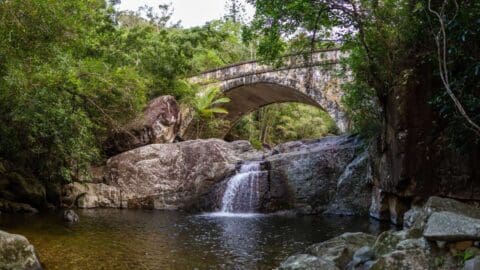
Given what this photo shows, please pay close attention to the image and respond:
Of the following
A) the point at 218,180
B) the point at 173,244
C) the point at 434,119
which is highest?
the point at 434,119

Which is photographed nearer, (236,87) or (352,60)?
(352,60)

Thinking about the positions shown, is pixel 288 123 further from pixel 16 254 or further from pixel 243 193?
pixel 16 254

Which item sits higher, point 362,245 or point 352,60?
point 352,60

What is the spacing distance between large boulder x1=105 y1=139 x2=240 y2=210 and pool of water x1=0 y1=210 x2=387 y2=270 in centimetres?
192

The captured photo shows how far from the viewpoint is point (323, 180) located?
49.0ft

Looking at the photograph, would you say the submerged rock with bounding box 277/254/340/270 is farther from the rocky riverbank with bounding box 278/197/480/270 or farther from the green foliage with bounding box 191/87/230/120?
the green foliage with bounding box 191/87/230/120

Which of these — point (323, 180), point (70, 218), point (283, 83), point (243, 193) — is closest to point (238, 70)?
point (283, 83)

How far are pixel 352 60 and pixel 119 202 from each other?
9.73 metres

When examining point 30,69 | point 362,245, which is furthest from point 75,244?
point 362,245

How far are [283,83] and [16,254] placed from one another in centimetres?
1656

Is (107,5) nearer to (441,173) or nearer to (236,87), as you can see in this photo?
(236,87)

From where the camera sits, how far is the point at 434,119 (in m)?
10.2

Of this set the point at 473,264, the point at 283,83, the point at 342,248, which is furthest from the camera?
the point at 283,83

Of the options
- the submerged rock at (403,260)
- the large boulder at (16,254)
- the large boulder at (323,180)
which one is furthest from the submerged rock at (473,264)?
the large boulder at (323,180)
